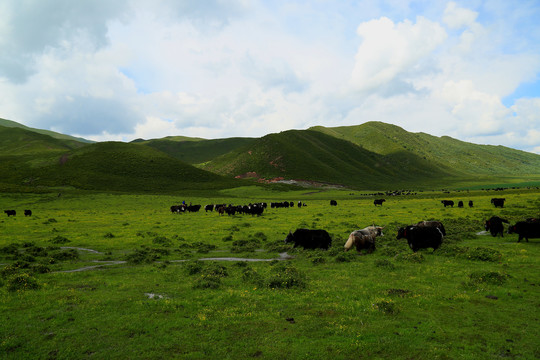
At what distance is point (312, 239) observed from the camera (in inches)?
826

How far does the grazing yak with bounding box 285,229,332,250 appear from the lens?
819 inches

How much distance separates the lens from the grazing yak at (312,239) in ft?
68.2

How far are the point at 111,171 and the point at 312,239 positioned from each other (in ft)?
464

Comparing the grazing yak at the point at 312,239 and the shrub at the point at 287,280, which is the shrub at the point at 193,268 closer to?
the shrub at the point at 287,280

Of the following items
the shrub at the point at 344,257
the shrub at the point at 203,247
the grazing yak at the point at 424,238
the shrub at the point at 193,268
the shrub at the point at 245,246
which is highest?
the grazing yak at the point at 424,238

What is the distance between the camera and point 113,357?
773cm

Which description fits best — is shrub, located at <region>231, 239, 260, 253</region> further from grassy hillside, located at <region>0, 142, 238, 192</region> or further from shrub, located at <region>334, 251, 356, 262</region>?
grassy hillside, located at <region>0, 142, 238, 192</region>

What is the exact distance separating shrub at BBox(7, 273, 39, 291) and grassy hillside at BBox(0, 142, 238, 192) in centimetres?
10245

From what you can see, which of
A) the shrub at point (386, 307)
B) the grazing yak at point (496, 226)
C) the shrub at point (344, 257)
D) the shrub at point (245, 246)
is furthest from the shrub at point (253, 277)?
the grazing yak at point (496, 226)

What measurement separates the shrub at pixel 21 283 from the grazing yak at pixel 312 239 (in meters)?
15.6

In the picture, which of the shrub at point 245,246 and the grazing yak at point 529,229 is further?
the shrub at point 245,246

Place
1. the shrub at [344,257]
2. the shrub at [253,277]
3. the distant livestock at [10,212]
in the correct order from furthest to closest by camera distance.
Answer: the distant livestock at [10,212], the shrub at [344,257], the shrub at [253,277]

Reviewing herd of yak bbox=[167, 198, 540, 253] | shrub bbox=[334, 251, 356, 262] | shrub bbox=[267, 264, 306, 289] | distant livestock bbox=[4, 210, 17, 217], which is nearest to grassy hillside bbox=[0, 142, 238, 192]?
distant livestock bbox=[4, 210, 17, 217]

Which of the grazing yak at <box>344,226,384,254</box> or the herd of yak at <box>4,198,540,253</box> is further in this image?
the grazing yak at <box>344,226,384,254</box>
